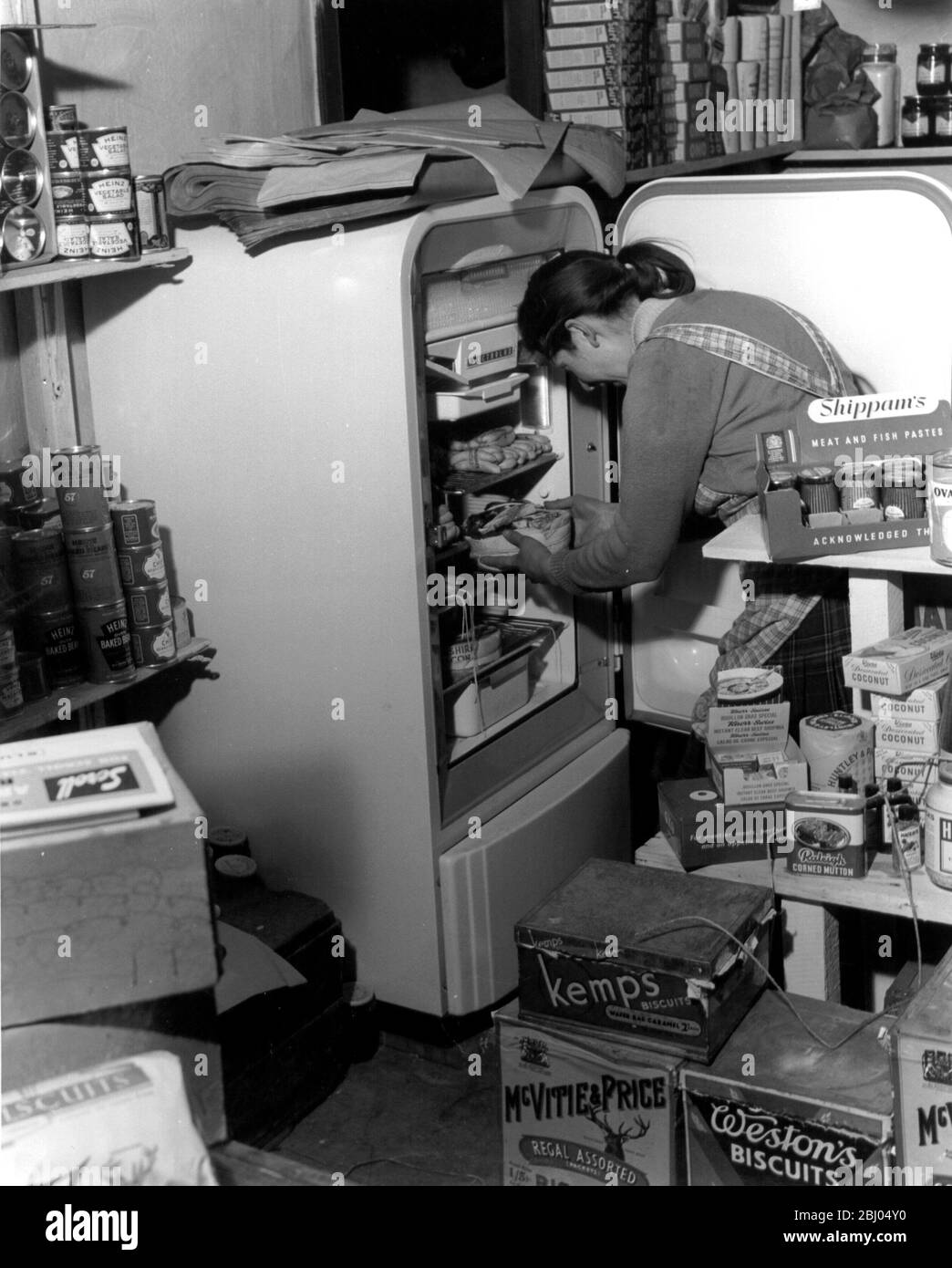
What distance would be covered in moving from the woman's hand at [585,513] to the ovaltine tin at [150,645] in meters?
0.85

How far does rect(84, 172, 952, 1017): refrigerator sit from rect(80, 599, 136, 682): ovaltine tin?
10.4 inches

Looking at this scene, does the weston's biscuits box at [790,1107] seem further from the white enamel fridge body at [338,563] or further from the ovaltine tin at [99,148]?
the ovaltine tin at [99,148]

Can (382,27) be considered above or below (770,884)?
above

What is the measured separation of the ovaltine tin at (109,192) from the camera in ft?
7.39

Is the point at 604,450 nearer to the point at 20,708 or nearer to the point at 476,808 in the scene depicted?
the point at 476,808

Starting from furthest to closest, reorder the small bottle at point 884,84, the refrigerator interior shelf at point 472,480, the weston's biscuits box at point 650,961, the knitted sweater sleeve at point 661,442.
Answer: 1. the small bottle at point 884,84
2. the refrigerator interior shelf at point 472,480
3. the knitted sweater sleeve at point 661,442
4. the weston's biscuits box at point 650,961

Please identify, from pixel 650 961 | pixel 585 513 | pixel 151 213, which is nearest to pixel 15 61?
pixel 151 213

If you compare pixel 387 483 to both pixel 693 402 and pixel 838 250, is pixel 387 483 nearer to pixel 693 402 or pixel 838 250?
pixel 693 402

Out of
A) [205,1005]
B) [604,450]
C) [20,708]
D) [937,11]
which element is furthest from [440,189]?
[937,11]

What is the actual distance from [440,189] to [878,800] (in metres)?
1.19

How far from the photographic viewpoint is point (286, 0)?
293 centimetres

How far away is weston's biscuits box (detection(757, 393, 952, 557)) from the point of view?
80.0 inches

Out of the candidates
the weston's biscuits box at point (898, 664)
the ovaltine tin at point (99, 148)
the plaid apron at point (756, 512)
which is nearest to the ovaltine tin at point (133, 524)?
the ovaltine tin at point (99, 148)

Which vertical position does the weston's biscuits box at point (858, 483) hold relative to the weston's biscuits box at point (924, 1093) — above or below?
above
